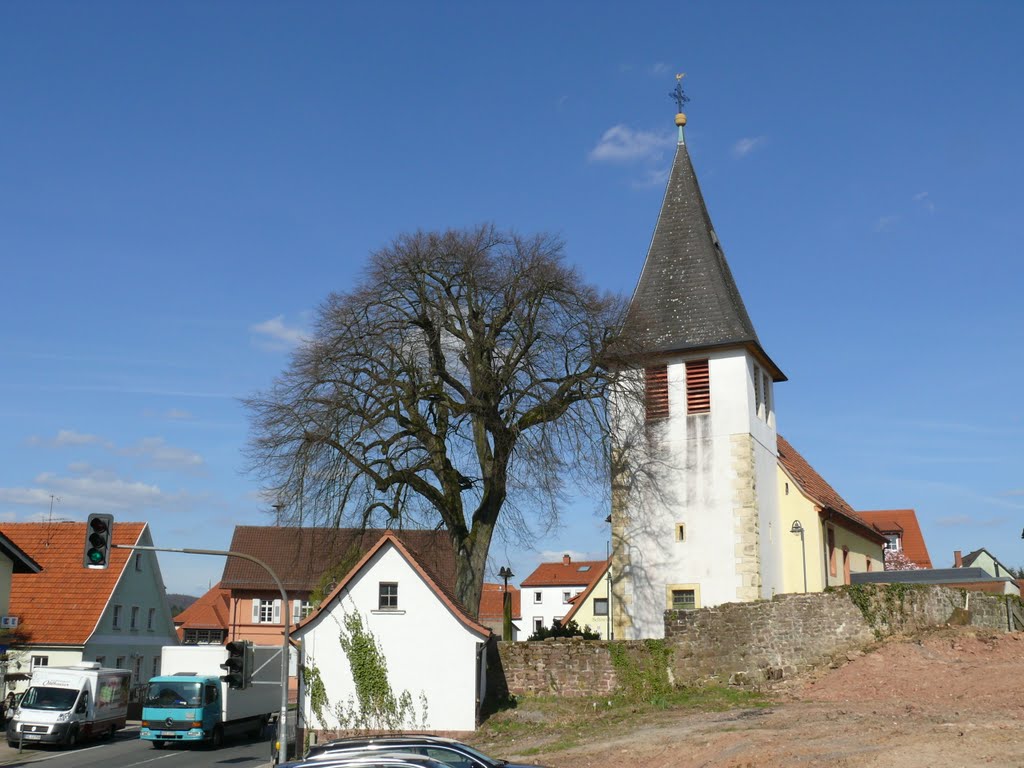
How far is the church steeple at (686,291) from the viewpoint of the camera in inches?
1329

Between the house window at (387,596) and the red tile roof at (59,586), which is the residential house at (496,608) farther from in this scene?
the house window at (387,596)

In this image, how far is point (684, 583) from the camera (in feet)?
107

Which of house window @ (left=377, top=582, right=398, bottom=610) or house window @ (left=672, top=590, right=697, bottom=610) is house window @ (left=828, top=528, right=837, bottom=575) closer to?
house window @ (left=672, top=590, right=697, bottom=610)

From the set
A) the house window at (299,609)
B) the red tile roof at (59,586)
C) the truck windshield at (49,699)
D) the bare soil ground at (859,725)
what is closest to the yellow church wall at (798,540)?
the bare soil ground at (859,725)

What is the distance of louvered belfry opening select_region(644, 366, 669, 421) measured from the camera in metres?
33.9

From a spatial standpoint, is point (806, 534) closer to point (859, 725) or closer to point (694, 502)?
point (694, 502)

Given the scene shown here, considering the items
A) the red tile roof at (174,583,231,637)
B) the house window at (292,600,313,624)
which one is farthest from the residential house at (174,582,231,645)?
the house window at (292,600,313,624)

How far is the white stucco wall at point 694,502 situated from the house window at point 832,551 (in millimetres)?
5388

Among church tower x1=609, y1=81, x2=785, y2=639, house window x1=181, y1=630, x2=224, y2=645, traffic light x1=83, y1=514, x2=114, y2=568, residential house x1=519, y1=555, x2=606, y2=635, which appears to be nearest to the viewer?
traffic light x1=83, y1=514, x2=114, y2=568

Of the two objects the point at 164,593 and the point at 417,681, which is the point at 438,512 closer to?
the point at 417,681

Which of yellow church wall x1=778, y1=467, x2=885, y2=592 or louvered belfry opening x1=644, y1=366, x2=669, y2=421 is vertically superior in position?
louvered belfry opening x1=644, y1=366, x2=669, y2=421

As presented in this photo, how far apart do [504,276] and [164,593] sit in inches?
1088

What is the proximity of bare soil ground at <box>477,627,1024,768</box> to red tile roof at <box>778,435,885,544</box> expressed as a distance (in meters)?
8.52

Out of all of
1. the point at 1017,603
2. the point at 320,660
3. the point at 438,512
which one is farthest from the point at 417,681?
the point at 1017,603
